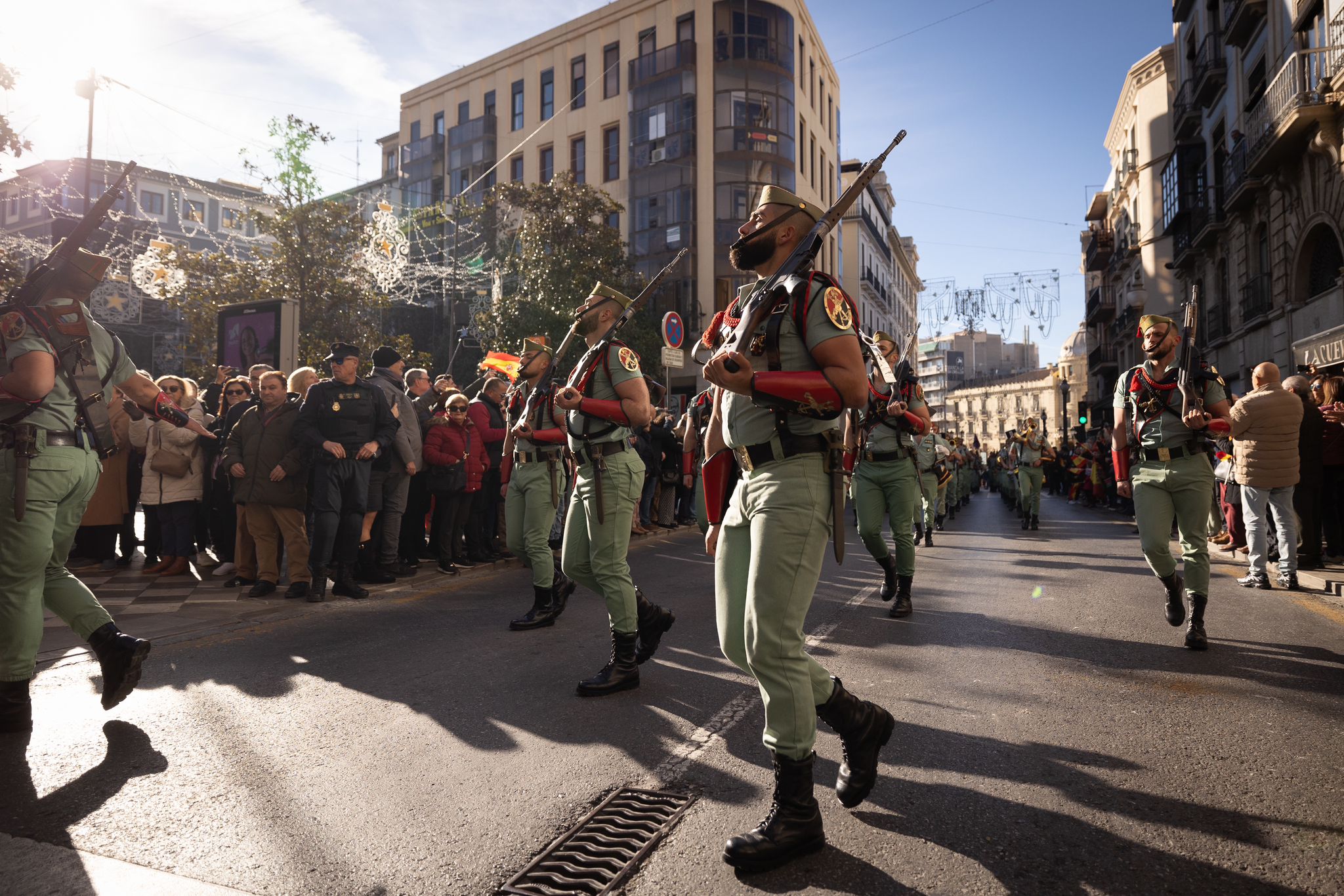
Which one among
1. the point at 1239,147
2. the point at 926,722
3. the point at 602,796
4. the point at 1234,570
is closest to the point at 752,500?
the point at 602,796

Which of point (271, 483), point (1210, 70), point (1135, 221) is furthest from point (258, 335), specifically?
point (1135, 221)

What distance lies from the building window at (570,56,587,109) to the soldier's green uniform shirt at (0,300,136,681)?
37.0m

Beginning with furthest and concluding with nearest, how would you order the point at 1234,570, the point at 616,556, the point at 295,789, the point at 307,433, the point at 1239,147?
the point at 1239,147 → the point at 1234,570 → the point at 307,433 → the point at 616,556 → the point at 295,789

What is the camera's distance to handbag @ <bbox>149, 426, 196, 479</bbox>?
8508 millimetres

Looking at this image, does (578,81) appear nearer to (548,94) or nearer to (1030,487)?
(548,94)

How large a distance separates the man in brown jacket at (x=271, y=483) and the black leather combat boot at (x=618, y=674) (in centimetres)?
392

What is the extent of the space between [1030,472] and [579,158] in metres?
27.7

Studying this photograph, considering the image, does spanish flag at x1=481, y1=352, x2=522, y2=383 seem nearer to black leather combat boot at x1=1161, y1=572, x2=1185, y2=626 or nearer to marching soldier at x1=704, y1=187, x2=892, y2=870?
marching soldier at x1=704, y1=187, x2=892, y2=870

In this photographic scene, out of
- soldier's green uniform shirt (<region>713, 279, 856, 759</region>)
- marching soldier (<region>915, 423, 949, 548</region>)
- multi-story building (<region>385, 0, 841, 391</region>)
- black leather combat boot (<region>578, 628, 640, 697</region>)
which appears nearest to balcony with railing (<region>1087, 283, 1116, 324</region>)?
multi-story building (<region>385, 0, 841, 391</region>)

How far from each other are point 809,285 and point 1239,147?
994 inches

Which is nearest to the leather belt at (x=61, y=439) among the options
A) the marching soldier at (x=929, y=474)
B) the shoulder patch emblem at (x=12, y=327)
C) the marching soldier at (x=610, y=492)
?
the shoulder patch emblem at (x=12, y=327)

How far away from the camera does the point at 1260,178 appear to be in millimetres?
21203

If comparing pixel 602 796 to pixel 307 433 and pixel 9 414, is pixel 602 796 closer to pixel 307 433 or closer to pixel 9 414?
pixel 9 414

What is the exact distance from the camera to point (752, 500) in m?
2.88
